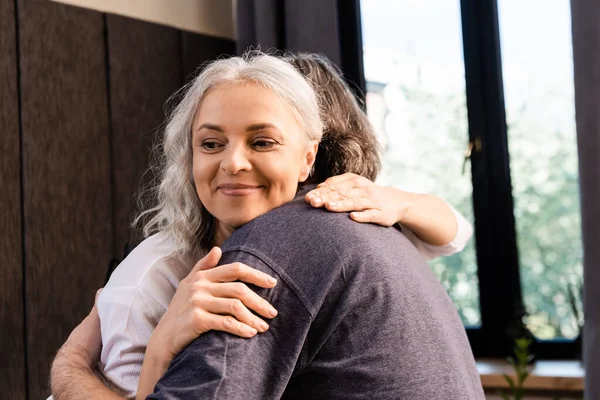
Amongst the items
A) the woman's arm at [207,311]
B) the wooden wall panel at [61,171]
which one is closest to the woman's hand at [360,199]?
the woman's arm at [207,311]

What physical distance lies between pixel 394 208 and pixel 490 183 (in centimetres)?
165

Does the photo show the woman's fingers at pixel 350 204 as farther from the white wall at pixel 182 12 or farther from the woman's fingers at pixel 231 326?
the white wall at pixel 182 12

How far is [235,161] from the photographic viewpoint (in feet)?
4.10

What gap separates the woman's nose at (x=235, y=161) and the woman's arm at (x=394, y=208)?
0.13 m

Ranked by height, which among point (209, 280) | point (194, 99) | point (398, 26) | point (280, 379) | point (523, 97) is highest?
point (398, 26)

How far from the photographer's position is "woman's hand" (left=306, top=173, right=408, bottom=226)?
1.18 m

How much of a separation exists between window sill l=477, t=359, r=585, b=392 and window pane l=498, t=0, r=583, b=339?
0.52 feet

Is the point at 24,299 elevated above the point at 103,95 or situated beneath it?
situated beneath

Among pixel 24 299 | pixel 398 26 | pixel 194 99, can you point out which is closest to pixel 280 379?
pixel 194 99

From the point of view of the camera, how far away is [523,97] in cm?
287

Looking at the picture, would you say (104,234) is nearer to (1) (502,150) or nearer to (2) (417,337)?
(1) (502,150)

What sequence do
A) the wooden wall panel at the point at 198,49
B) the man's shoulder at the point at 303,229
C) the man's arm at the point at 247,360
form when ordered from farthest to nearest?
the wooden wall panel at the point at 198,49 → the man's shoulder at the point at 303,229 → the man's arm at the point at 247,360

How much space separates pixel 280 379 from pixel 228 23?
2555 millimetres

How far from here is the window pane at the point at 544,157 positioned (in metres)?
2.77
